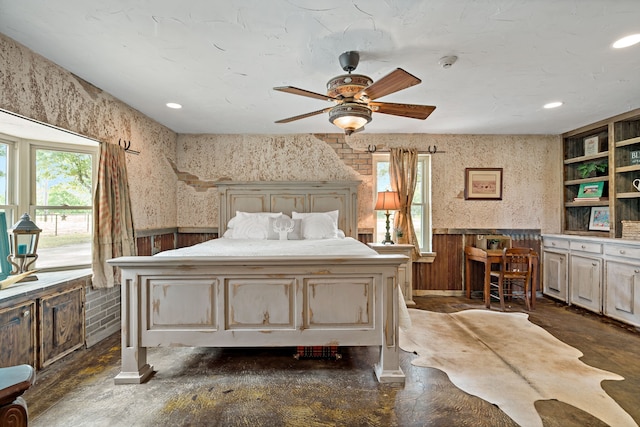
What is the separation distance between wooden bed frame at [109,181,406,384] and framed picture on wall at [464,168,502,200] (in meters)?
3.13

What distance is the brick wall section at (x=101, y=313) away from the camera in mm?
2804

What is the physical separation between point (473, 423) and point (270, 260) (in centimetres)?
158

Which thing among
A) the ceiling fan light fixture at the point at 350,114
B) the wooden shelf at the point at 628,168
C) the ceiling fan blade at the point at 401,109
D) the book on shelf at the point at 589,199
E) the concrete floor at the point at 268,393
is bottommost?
the concrete floor at the point at 268,393

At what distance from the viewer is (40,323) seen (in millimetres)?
2287

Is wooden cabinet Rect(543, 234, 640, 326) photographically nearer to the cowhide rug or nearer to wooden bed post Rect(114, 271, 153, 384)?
the cowhide rug

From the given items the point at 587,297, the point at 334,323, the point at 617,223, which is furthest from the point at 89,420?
the point at 617,223

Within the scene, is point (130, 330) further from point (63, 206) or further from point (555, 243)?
point (555, 243)

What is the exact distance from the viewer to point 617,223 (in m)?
3.79

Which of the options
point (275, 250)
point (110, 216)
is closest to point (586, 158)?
point (275, 250)

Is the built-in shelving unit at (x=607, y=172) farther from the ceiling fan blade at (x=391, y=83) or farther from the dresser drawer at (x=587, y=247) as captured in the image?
the ceiling fan blade at (x=391, y=83)

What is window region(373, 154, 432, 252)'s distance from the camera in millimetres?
4719

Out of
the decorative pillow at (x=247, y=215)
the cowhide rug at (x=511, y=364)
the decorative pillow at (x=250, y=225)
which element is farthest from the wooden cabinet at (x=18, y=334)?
the cowhide rug at (x=511, y=364)

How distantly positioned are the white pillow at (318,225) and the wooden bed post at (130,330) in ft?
7.06

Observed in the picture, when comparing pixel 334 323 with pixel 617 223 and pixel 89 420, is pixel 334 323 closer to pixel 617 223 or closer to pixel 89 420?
pixel 89 420
